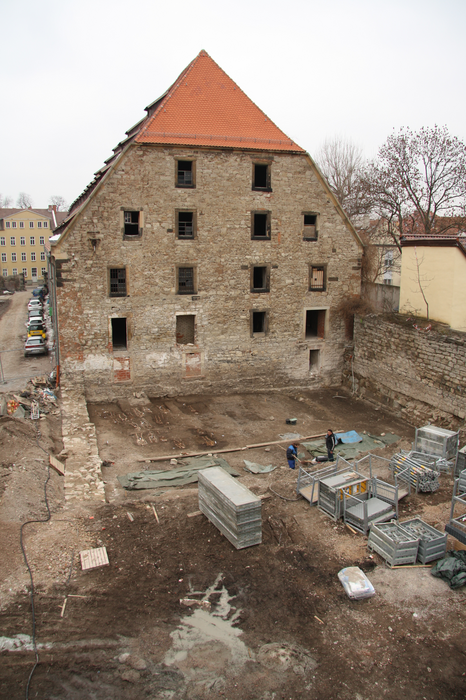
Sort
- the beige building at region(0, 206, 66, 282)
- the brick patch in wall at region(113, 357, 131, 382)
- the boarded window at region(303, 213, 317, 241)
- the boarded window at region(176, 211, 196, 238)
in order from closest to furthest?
the brick patch in wall at region(113, 357, 131, 382) < the boarded window at region(176, 211, 196, 238) < the boarded window at region(303, 213, 317, 241) < the beige building at region(0, 206, 66, 282)

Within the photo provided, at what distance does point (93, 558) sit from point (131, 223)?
13946 millimetres

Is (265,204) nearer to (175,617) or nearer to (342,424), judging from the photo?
(342,424)

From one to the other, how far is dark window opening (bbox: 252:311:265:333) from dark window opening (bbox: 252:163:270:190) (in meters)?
5.65

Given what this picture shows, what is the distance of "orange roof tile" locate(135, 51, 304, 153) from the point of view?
19.5 meters

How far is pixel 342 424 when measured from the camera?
61.9ft

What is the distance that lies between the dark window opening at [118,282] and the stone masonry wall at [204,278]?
0.26m

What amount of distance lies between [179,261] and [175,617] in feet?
48.9

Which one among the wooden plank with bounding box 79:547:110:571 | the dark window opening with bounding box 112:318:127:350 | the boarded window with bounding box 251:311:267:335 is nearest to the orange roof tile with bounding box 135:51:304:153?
the boarded window with bounding box 251:311:267:335

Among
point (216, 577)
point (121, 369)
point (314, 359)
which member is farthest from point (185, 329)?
point (216, 577)

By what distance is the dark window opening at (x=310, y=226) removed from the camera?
21.9 m

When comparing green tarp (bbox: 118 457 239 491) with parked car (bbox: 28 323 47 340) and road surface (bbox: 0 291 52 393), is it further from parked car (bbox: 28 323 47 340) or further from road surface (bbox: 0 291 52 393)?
parked car (bbox: 28 323 47 340)

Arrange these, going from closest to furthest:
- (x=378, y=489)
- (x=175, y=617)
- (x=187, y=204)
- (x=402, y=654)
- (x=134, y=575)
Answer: (x=402, y=654) → (x=175, y=617) → (x=134, y=575) → (x=378, y=489) → (x=187, y=204)

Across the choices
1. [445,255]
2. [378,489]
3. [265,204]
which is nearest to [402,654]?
[378,489]

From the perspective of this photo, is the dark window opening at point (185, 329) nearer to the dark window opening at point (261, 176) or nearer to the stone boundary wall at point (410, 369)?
the dark window opening at point (261, 176)
